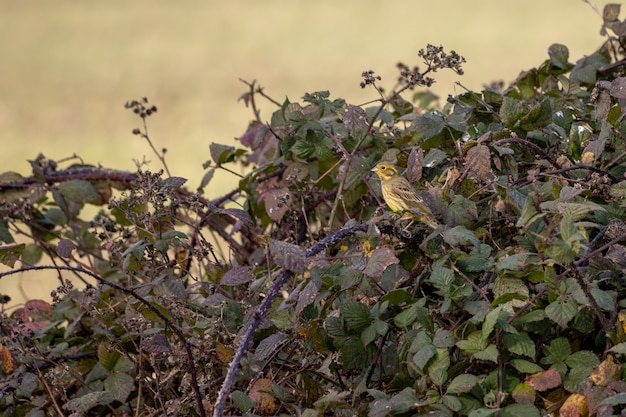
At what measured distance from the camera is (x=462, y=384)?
2076 millimetres

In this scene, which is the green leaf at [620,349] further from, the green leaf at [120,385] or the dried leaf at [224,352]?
the green leaf at [120,385]

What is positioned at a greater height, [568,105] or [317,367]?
[568,105]

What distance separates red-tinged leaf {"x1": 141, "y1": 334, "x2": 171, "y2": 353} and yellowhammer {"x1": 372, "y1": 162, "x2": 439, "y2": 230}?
0.64 metres

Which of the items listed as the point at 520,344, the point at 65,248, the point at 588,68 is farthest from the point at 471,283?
the point at 588,68

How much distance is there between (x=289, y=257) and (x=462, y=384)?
43 cm

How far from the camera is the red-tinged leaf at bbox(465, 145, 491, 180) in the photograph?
246 centimetres

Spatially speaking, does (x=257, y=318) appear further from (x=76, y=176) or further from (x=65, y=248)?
(x=76, y=176)

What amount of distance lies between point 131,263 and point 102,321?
0.32m

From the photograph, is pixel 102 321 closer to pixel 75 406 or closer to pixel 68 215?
pixel 75 406

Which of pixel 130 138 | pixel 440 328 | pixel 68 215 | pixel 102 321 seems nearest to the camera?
pixel 440 328

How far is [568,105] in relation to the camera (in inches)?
122

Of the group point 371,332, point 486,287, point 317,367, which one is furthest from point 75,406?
point 486,287

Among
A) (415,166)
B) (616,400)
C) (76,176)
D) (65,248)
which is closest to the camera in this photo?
(616,400)

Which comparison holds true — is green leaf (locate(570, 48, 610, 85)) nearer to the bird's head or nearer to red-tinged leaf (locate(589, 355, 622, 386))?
the bird's head
